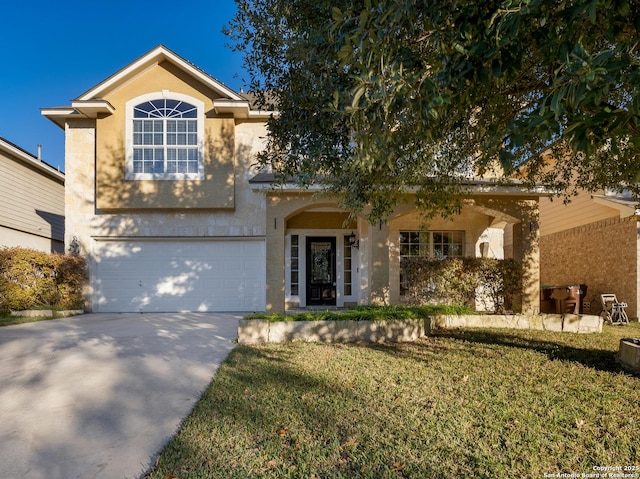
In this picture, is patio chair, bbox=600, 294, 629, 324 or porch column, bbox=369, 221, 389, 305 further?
patio chair, bbox=600, 294, 629, 324

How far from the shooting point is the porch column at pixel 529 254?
413 inches

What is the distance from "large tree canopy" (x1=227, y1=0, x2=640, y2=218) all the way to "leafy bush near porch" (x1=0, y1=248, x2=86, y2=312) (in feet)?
29.7

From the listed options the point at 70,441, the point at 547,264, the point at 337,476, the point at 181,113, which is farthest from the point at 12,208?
the point at 547,264

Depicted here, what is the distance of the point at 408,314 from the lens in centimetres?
805

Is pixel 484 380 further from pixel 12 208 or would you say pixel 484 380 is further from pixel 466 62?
pixel 12 208

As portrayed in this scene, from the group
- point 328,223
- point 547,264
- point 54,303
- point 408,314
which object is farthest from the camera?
point 547,264

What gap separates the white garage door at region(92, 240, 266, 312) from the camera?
12695 mm

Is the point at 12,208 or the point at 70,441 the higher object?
the point at 12,208

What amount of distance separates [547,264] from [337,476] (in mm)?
15617

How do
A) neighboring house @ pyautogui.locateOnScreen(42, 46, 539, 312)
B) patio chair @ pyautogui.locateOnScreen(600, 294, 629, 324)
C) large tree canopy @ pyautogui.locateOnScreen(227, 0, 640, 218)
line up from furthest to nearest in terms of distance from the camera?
neighboring house @ pyautogui.locateOnScreen(42, 46, 539, 312) → patio chair @ pyautogui.locateOnScreen(600, 294, 629, 324) → large tree canopy @ pyautogui.locateOnScreen(227, 0, 640, 218)

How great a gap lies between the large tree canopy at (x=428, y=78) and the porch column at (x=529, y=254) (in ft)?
10.6

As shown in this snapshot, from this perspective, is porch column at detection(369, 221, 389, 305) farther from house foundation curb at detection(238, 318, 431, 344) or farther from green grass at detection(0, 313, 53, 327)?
green grass at detection(0, 313, 53, 327)

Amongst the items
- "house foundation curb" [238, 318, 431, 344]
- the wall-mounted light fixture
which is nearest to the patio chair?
"house foundation curb" [238, 318, 431, 344]

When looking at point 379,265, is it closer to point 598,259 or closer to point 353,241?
point 353,241
